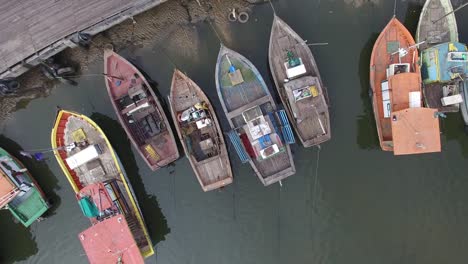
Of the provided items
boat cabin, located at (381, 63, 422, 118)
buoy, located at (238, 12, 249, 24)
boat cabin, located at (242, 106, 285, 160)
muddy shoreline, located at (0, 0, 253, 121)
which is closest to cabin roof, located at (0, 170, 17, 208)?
muddy shoreline, located at (0, 0, 253, 121)

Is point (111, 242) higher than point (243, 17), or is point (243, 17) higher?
point (243, 17)

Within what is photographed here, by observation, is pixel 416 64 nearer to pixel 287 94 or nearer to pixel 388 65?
pixel 388 65

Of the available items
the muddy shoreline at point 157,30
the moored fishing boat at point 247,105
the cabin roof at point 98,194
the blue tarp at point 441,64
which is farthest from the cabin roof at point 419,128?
the cabin roof at point 98,194

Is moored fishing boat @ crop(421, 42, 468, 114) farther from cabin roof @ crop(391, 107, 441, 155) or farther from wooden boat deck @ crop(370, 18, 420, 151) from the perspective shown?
cabin roof @ crop(391, 107, 441, 155)

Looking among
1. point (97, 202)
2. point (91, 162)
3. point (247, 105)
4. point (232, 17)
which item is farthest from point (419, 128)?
point (91, 162)

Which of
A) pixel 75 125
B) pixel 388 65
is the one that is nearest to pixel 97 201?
pixel 75 125

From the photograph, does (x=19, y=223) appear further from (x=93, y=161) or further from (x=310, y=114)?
(x=310, y=114)
